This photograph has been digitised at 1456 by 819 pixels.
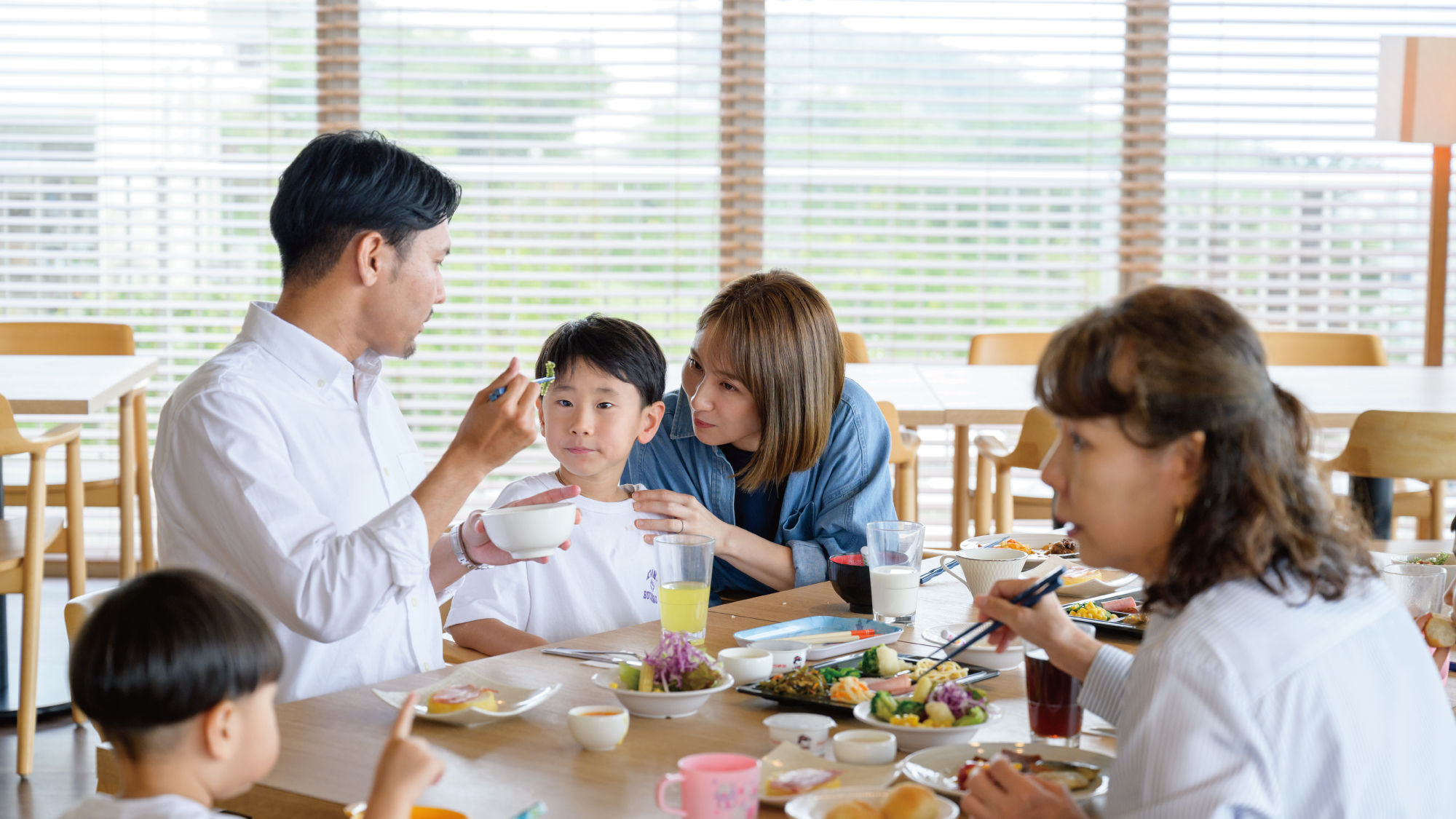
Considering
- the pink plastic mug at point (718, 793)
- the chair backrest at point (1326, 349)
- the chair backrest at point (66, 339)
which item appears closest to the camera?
the pink plastic mug at point (718, 793)

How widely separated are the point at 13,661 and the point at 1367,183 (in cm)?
511

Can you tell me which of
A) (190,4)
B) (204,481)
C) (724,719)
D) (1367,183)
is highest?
(190,4)

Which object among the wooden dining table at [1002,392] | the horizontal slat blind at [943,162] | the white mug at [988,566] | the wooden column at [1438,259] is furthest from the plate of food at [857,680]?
the wooden column at [1438,259]

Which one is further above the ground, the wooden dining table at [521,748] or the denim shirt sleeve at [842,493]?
the denim shirt sleeve at [842,493]

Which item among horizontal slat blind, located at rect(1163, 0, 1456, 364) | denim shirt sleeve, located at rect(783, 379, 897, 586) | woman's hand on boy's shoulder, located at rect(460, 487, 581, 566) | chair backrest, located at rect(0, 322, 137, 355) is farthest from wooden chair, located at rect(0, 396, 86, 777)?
horizontal slat blind, located at rect(1163, 0, 1456, 364)

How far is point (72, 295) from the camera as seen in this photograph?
4.93 meters

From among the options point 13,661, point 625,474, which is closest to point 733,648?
point 625,474

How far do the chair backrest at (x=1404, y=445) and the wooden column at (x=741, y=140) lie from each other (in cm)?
243

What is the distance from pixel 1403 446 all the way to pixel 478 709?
2.55m

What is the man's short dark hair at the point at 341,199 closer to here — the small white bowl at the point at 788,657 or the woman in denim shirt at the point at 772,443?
the woman in denim shirt at the point at 772,443

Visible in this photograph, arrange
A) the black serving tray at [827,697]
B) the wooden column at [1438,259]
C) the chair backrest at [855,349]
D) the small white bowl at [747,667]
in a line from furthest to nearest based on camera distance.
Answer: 1. the wooden column at [1438,259]
2. the chair backrest at [855,349]
3. the small white bowl at [747,667]
4. the black serving tray at [827,697]

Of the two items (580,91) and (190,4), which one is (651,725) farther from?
(190,4)

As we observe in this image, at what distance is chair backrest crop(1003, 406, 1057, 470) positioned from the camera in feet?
10.7

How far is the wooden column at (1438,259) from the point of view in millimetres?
4766
